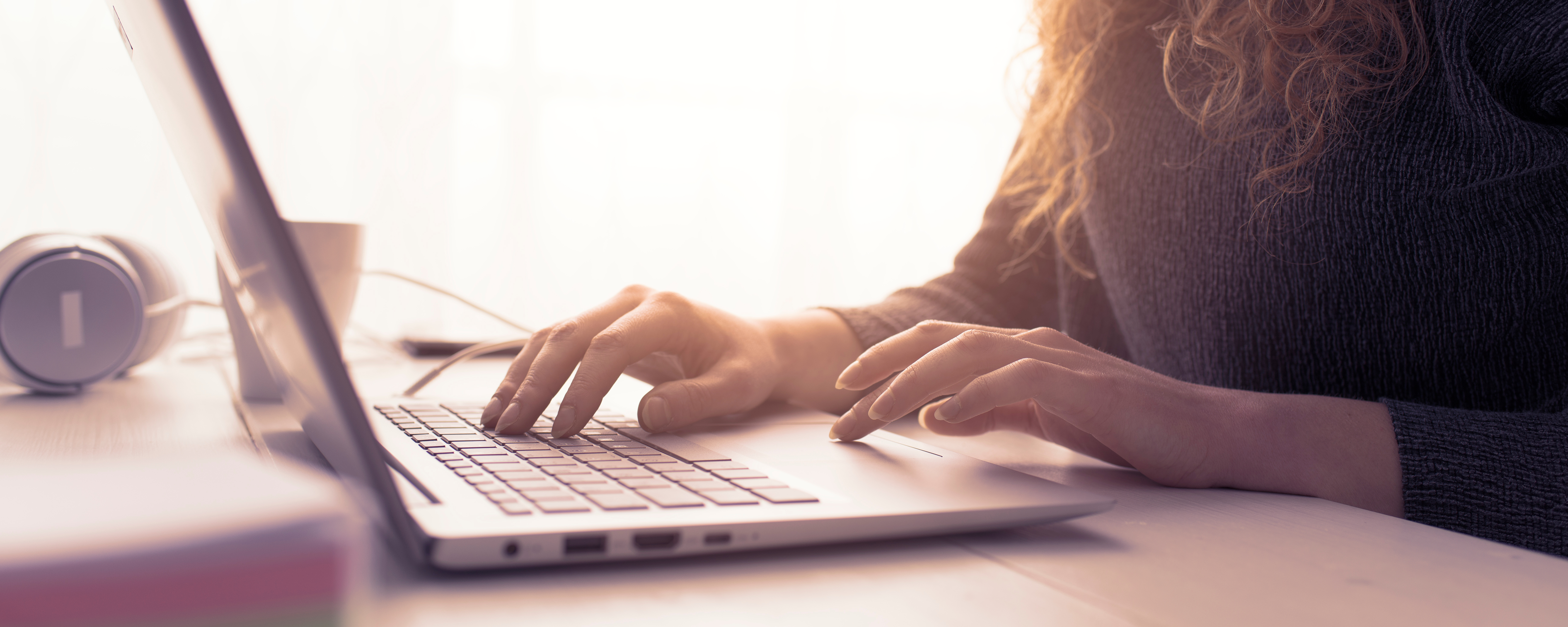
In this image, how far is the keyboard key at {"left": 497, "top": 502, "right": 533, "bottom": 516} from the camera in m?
0.31

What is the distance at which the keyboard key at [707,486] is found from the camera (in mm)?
362

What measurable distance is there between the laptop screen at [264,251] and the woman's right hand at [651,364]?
12cm

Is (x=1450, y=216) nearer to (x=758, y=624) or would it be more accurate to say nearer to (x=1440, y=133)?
(x=1440, y=133)

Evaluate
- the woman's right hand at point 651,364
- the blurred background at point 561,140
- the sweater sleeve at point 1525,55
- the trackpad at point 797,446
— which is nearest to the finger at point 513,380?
the woman's right hand at point 651,364

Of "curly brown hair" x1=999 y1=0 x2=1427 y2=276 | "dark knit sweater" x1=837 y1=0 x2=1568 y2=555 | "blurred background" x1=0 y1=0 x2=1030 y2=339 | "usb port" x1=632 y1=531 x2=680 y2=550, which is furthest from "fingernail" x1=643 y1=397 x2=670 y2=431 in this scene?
"blurred background" x1=0 y1=0 x2=1030 y2=339

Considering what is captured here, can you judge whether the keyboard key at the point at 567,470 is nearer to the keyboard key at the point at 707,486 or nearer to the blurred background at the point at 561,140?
the keyboard key at the point at 707,486

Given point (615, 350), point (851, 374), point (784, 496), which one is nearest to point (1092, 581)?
point (784, 496)

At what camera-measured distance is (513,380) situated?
0.56 m

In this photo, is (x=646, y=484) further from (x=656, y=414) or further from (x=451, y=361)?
(x=451, y=361)

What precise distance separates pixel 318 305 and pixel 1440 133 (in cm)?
67

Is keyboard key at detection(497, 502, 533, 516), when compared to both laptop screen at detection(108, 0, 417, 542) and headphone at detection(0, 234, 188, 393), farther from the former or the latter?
headphone at detection(0, 234, 188, 393)

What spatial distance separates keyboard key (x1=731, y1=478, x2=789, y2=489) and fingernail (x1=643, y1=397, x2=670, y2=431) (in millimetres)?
144

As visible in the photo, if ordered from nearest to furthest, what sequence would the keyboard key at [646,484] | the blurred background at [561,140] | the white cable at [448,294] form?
1. the keyboard key at [646,484]
2. the white cable at [448,294]
3. the blurred background at [561,140]

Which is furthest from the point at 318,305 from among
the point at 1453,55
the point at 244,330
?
the point at 1453,55
